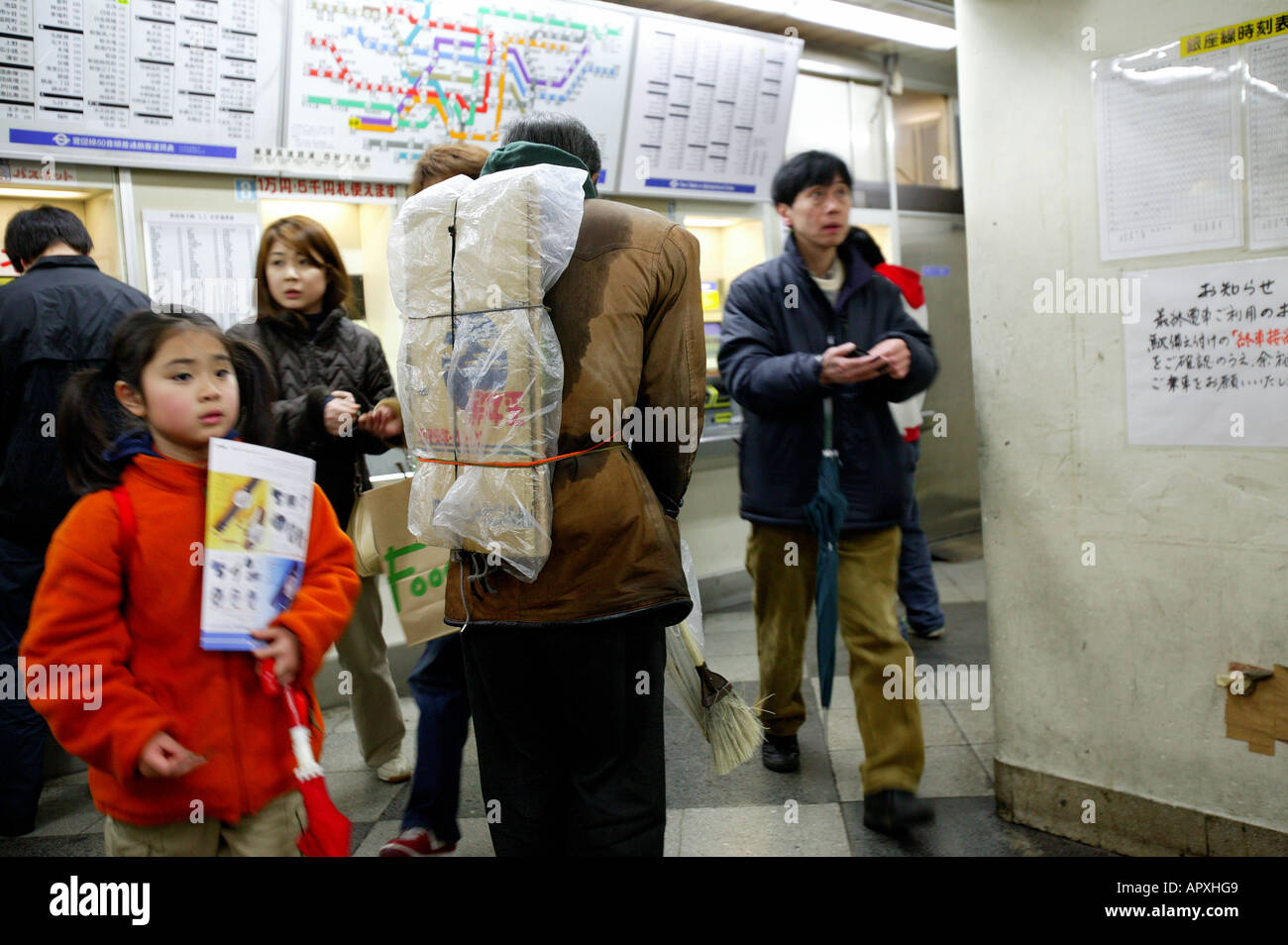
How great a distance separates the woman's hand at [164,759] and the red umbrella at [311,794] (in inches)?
6.4

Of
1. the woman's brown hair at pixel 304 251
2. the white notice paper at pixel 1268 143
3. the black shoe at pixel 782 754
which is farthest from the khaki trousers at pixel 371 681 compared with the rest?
the white notice paper at pixel 1268 143

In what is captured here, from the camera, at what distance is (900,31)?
595 centimetres

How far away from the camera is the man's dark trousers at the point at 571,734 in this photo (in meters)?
2.00

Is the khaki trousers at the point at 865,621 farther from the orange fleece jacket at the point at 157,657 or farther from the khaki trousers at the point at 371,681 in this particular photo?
the orange fleece jacket at the point at 157,657

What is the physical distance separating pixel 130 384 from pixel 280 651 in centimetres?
58

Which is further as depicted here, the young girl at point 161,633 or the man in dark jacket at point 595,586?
the man in dark jacket at point 595,586

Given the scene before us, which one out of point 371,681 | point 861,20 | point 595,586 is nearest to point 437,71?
point 861,20

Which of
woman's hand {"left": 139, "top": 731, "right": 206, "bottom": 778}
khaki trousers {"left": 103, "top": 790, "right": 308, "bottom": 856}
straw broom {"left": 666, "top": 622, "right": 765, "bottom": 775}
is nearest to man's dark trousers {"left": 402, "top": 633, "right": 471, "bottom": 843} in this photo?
straw broom {"left": 666, "top": 622, "right": 765, "bottom": 775}

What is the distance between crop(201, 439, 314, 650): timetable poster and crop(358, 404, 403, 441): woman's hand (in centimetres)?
98

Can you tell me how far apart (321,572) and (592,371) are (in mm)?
679

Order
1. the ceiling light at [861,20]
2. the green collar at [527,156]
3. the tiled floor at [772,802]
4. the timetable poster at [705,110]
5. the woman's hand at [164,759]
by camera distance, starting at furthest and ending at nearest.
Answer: the timetable poster at [705,110]
the ceiling light at [861,20]
the tiled floor at [772,802]
the green collar at [527,156]
the woman's hand at [164,759]

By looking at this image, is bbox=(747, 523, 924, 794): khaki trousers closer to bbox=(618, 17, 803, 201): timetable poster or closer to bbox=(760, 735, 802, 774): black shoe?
bbox=(760, 735, 802, 774): black shoe

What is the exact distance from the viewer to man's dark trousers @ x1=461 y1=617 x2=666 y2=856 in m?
2.00

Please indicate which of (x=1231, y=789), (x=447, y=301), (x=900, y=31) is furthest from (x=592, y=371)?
(x=900, y=31)
